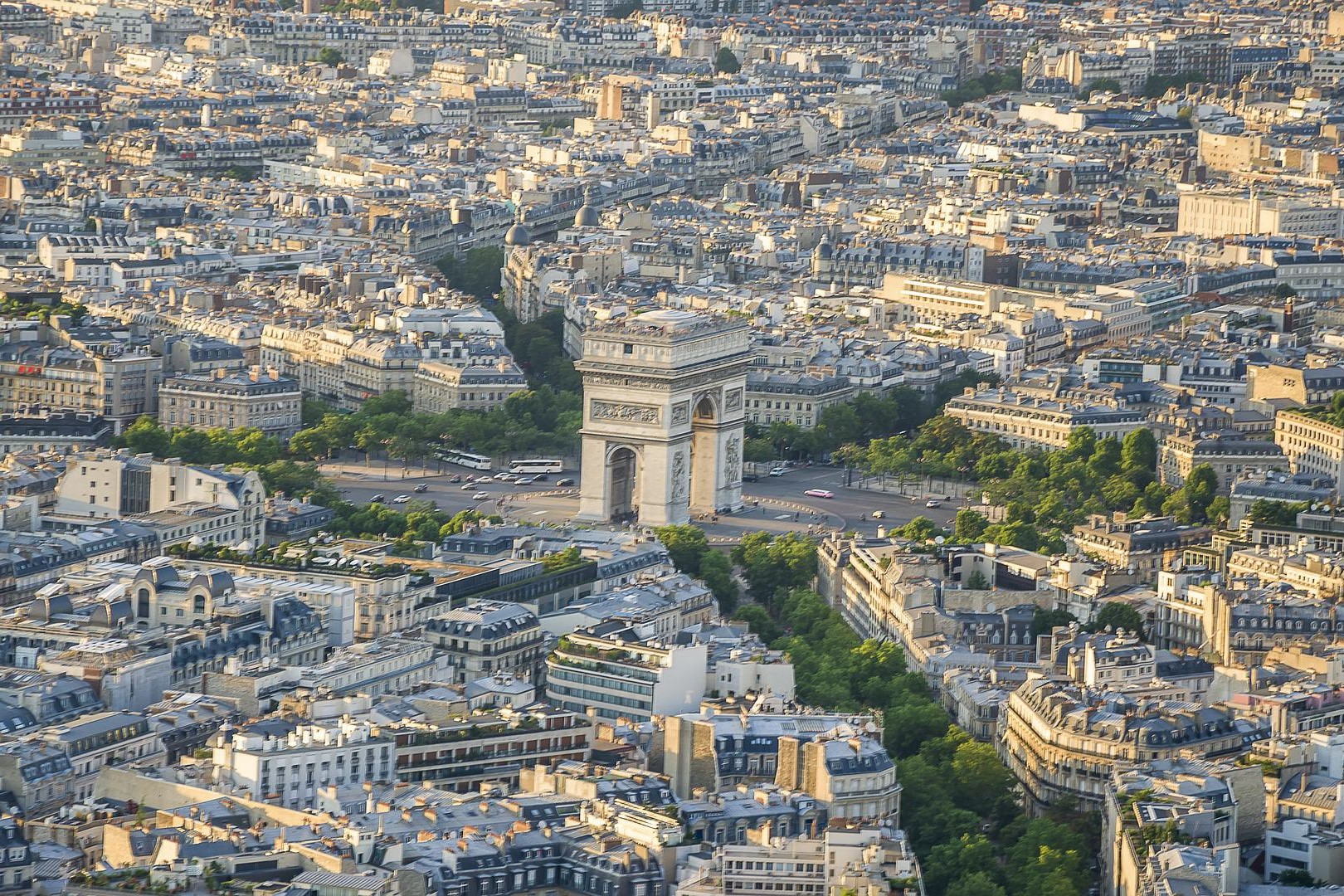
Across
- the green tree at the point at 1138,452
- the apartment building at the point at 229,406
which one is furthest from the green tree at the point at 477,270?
the green tree at the point at 1138,452

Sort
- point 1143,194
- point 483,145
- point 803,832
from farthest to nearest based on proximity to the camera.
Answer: point 483,145, point 1143,194, point 803,832

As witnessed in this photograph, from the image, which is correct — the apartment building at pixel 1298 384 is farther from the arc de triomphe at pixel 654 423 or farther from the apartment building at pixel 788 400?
the arc de triomphe at pixel 654 423

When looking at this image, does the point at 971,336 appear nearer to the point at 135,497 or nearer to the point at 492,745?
the point at 135,497

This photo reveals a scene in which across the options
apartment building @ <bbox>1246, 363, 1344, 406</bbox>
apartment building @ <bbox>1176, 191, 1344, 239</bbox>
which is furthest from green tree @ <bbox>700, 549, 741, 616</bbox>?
apartment building @ <bbox>1176, 191, 1344, 239</bbox>

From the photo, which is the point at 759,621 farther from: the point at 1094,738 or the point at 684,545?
the point at 1094,738

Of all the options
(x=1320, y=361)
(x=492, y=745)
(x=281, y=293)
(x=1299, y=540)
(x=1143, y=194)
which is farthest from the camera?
(x=1143, y=194)

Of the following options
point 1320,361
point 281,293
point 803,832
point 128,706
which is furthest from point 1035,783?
point 281,293
